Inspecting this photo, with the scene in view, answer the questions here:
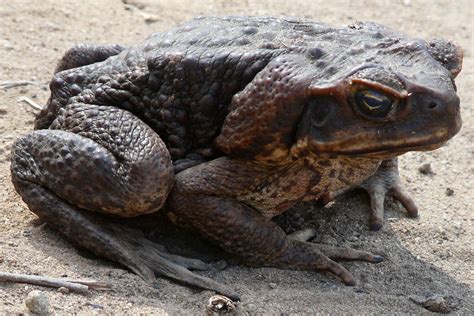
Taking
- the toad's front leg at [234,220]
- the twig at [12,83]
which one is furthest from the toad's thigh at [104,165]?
the twig at [12,83]

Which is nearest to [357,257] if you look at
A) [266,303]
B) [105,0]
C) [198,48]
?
[266,303]

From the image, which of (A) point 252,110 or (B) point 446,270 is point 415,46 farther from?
(B) point 446,270

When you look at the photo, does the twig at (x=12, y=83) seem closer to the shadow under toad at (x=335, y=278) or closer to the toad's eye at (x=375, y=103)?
the shadow under toad at (x=335, y=278)

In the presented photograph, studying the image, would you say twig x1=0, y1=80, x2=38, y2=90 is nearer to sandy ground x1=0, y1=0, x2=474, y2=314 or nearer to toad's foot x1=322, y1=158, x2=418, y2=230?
sandy ground x1=0, y1=0, x2=474, y2=314

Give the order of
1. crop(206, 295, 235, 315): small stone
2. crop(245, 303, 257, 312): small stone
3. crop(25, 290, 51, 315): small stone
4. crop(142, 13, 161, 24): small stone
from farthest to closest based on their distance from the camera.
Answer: crop(142, 13, 161, 24): small stone → crop(245, 303, 257, 312): small stone → crop(206, 295, 235, 315): small stone → crop(25, 290, 51, 315): small stone

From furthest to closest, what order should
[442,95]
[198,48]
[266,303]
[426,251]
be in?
[426,251]
[198,48]
[266,303]
[442,95]

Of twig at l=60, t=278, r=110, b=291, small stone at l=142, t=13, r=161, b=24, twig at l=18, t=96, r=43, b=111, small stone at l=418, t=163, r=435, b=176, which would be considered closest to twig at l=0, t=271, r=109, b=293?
twig at l=60, t=278, r=110, b=291
